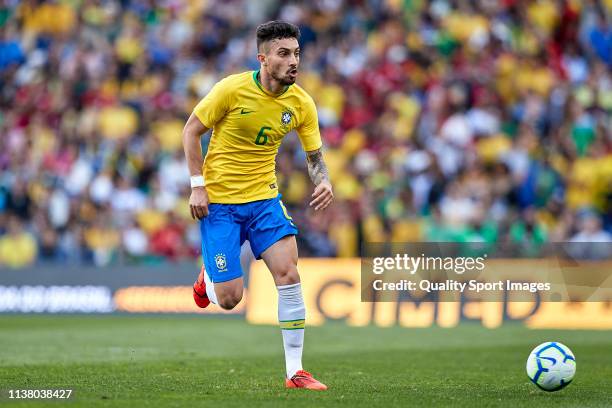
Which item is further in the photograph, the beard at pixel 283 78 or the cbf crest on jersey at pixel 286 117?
the cbf crest on jersey at pixel 286 117

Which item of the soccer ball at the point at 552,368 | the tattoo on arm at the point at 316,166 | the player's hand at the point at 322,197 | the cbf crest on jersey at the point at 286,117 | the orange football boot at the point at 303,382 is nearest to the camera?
the soccer ball at the point at 552,368

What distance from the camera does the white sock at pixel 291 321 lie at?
30.9 feet

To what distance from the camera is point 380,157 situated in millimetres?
21688

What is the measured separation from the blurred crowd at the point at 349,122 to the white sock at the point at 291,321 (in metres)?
9.99

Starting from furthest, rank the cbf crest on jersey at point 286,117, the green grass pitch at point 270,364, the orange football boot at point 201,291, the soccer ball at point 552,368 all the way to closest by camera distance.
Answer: the orange football boot at point 201,291, the cbf crest on jersey at point 286,117, the soccer ball at point 552,368, the green grass pitch at point 270,364

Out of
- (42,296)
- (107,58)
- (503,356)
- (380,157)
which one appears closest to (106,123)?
(107,58)

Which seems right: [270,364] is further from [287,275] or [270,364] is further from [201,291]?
[287,275]

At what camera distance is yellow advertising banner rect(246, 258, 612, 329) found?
18.4m

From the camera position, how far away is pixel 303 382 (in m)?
9.33

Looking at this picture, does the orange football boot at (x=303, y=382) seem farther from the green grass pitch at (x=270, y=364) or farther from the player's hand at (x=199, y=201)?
the player's hand at (x=199, y=201)

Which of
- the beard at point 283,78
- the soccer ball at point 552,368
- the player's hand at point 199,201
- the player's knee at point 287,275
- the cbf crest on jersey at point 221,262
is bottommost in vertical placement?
the soccer ball at point 552,368

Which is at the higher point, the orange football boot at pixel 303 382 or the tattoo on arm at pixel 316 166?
the tattoo on arm at pixel 316 166

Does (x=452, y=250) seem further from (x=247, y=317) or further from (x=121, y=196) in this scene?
(x=121, y=196)

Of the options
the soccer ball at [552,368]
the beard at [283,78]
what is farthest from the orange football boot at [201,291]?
the soccer ball at [552,368]
